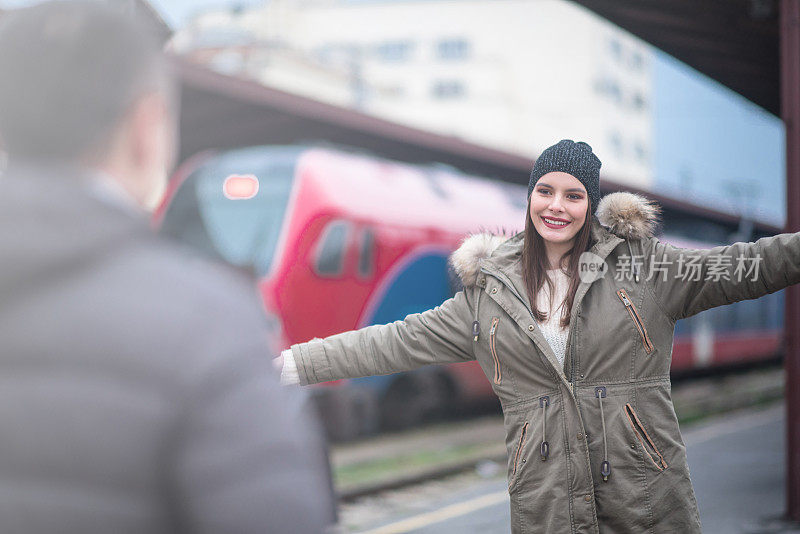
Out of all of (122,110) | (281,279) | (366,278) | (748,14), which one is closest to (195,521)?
(122,110)

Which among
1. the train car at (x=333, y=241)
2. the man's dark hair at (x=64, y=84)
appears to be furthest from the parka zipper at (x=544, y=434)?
the train car at (x=333, y=241)

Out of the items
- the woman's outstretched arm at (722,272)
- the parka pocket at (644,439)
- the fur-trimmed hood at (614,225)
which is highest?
the fur-trimmed hood at (614,225)

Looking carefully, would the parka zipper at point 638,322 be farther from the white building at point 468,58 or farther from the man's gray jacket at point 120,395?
the white building at point 468,58

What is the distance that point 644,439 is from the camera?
2.56 metres

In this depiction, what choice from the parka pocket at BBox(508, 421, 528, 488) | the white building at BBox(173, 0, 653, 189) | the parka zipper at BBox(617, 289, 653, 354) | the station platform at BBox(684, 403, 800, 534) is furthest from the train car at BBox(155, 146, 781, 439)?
the white building at BBox(173, 0, 653, 189)

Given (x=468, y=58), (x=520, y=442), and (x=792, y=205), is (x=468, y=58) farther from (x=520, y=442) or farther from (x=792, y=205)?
(x=520, y=442)

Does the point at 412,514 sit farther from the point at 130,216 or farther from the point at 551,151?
the point at 130,216

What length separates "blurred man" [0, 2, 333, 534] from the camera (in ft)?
3.36

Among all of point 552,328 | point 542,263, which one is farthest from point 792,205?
point 552,328

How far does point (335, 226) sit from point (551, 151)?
23.0ft

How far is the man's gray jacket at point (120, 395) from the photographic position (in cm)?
102

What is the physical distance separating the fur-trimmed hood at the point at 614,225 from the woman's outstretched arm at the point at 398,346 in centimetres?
8

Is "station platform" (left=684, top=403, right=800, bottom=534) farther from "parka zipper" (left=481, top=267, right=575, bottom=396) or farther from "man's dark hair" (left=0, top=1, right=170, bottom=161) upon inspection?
"man's dark hair" (left=0, top=1, right=170, bottom=161)

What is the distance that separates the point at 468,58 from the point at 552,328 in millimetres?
65919
